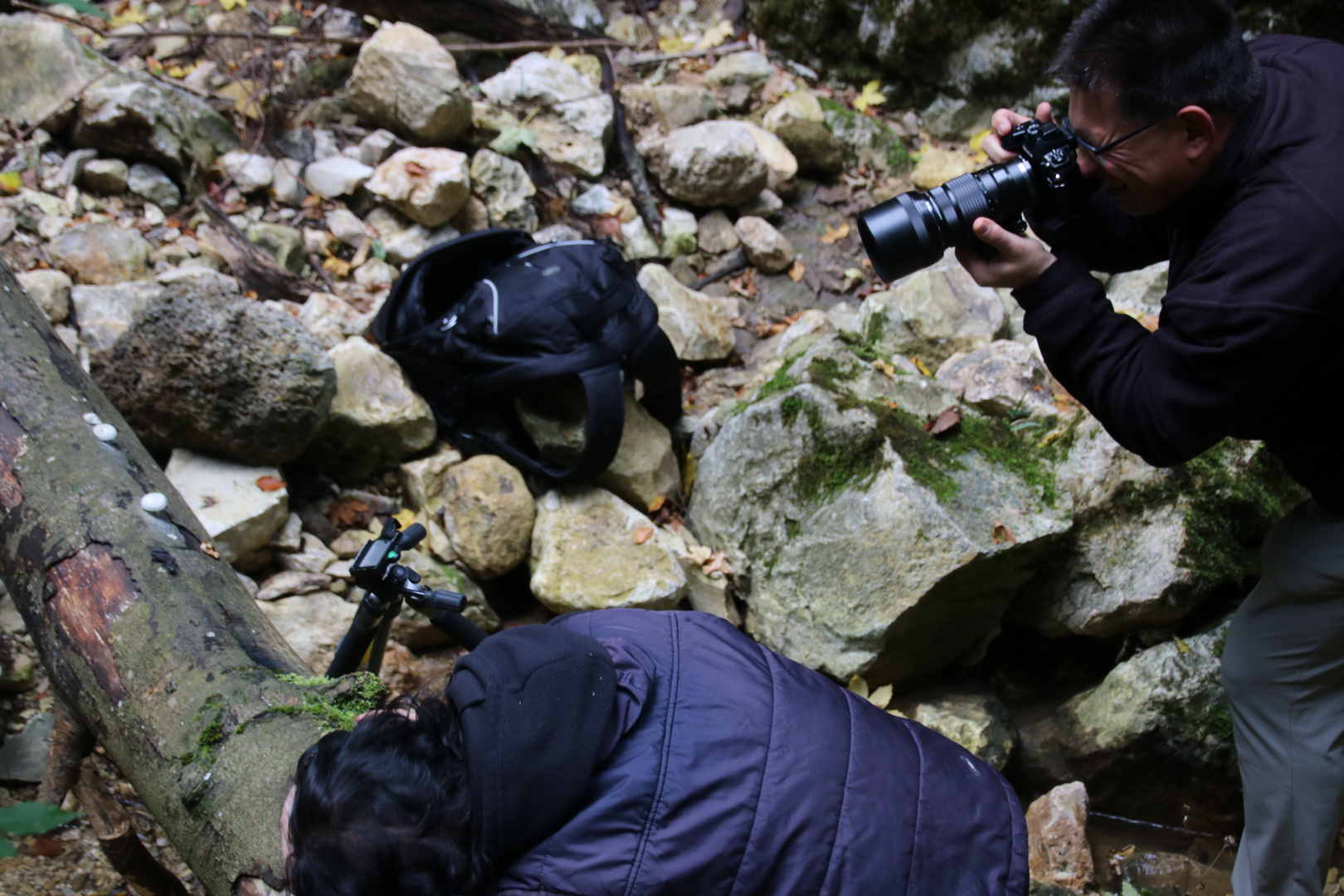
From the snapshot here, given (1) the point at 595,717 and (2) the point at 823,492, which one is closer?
(1) the point at 595,717

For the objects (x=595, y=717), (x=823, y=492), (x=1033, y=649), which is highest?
(x=595, y=717)

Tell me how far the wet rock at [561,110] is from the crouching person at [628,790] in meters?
3.93

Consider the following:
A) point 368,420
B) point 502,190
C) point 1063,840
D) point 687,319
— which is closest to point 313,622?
point 368,420

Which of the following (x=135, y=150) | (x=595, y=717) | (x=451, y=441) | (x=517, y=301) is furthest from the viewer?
(x=135, y=150)

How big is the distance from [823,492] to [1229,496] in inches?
53.7

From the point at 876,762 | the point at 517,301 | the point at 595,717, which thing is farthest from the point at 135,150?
the point at 876,762

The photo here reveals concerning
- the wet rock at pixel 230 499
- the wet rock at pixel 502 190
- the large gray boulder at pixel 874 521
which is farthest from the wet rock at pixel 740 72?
the wet rock at pixel 230 499

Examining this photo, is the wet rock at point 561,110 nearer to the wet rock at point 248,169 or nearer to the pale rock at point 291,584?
the wet rock at point 248,169

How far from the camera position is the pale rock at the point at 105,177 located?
385cm

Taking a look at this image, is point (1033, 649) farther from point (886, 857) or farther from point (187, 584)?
point (187, 584)

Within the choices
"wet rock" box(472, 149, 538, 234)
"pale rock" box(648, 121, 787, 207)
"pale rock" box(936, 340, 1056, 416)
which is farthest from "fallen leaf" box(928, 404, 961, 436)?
"wet rock" box(472, 149, 538, 234)

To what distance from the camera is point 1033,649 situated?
3.26 m

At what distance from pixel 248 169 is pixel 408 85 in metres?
0.97

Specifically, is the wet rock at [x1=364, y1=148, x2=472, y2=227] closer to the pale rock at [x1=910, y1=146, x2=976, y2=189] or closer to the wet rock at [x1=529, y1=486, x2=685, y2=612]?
the wet rock at [x1=529, y1=486, x2=685, y2=612]
